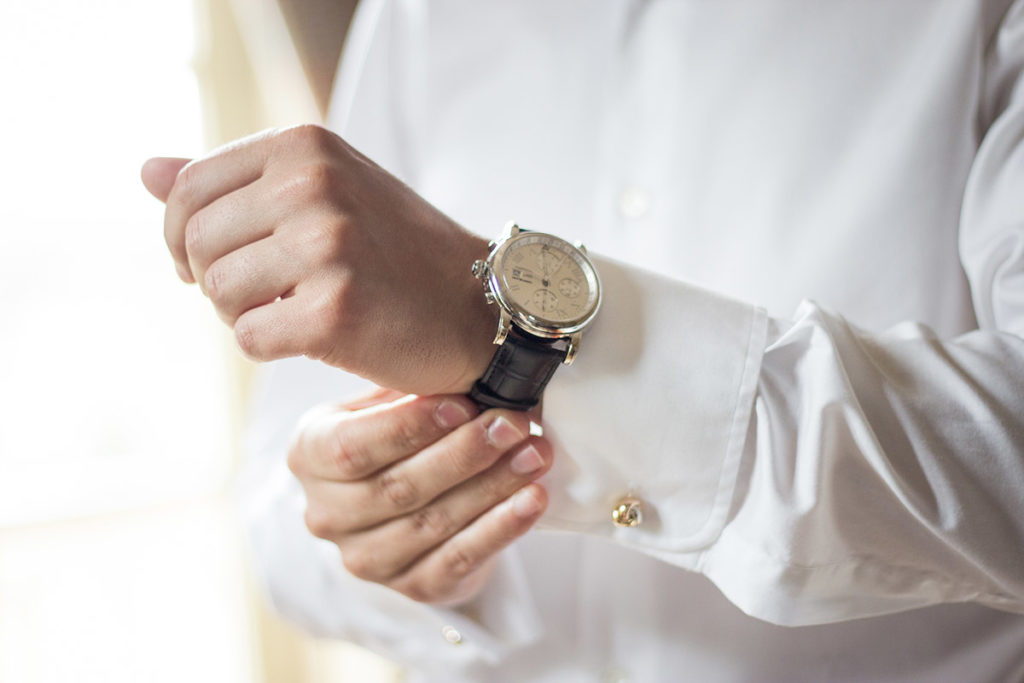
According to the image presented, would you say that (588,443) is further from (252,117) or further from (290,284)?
(252,117)

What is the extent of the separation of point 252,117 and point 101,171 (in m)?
0.43

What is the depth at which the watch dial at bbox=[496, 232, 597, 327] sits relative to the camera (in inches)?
19.6

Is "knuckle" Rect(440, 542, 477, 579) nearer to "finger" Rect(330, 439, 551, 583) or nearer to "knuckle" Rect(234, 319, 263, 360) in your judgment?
"finger" Rect(330, 439, 551, 583)

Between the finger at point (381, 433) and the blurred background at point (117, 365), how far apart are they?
1205mm

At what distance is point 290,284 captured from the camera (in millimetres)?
472

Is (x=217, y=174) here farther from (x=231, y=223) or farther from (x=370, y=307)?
(x=370, y=307)

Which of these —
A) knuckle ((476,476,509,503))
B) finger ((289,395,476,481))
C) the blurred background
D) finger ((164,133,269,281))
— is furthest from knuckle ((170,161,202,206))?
the blurred background

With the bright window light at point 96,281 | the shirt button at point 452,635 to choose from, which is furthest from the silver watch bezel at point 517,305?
the bright window light at point 96,281

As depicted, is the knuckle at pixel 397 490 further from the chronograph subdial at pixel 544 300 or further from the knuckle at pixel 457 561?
the chronograph subdial at pixel 544 300

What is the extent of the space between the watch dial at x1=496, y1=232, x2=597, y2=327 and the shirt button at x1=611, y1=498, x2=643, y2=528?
6.5 inches

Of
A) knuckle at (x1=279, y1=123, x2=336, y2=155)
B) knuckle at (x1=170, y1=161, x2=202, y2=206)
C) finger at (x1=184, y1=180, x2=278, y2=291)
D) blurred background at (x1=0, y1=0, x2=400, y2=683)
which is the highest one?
knuckle at (x1=279, y1=123, x2=336, y2=155)

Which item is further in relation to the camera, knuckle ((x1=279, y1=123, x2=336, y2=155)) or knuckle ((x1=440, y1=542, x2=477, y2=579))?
knuckle ((x1=440, y1=542, x2=477, y2=579))

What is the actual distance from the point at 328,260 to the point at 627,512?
0.31 m

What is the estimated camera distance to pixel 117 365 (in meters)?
1.96
